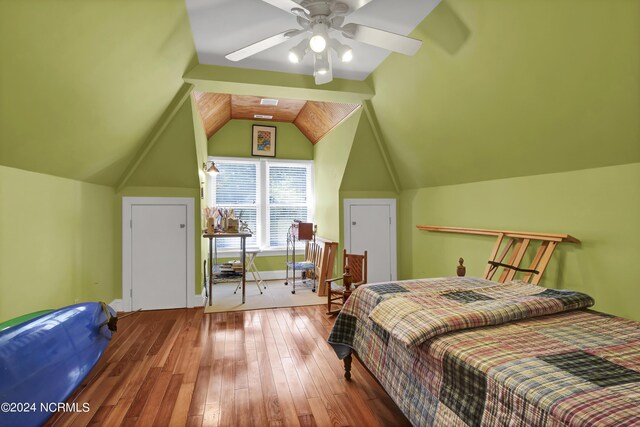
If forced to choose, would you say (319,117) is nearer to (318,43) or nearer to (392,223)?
(392,223)

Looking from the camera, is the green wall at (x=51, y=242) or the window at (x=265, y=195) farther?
the window at (x=265, y=195)

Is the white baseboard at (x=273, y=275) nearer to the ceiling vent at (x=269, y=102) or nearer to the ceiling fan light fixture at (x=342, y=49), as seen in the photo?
the ceiling vent at (x=269, y=102)

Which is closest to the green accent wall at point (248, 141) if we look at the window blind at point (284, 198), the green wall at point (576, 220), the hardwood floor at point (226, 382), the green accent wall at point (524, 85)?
the window blind at point (284, 198)

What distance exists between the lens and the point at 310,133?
19.8ft

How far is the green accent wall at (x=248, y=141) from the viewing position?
5.84 m

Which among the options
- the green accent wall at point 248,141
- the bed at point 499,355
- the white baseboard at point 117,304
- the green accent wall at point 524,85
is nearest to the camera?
the bed at point 499,355

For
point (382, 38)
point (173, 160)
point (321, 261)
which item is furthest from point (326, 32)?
point (321, 261)

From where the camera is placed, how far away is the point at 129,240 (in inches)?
158

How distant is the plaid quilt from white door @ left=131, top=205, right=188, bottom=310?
3.13m

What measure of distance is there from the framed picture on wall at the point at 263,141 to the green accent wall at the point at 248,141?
69 millimetres

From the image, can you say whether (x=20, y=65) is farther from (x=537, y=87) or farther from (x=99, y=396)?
(x=537, y=87)

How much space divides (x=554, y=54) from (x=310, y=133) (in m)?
4.38

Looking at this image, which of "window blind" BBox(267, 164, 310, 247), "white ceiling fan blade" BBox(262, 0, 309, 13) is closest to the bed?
"white ceiling fan blade" BBox(262, 0, 309, 13)

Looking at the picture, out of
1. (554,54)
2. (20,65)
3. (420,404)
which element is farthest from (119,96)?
(554,54)
